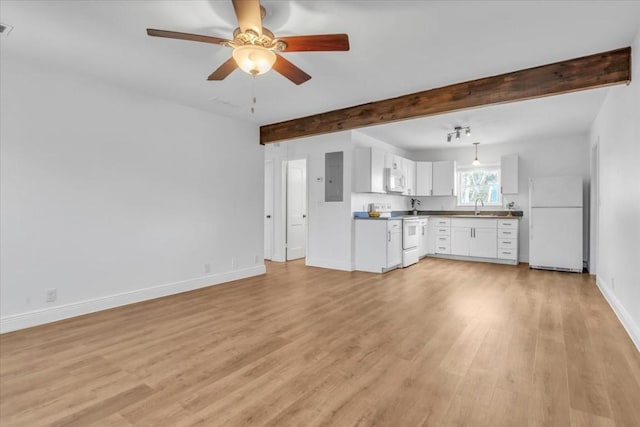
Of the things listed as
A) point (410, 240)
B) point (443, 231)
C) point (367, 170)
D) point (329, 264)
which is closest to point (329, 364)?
point (329, 264)

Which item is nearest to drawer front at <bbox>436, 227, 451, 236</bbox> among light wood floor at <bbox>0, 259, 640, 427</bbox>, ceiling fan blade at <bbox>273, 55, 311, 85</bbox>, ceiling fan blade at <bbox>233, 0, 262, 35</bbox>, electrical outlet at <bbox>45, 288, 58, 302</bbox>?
light wood floor at <bbox>0, 259, 640, 427</bbox>

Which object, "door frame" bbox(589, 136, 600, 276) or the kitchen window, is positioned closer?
"door frame" bbox(589, 136, 600, 276)

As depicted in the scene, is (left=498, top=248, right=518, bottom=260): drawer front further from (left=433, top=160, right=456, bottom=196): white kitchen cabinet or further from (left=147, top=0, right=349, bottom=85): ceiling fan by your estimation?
(left=147, top=0, right=349, bottom=85): ceiling fan

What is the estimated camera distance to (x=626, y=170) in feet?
9.95

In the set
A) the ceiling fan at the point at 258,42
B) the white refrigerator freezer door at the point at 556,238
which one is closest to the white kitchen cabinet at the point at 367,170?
the white refrigerator freezer door at the point at 556,238

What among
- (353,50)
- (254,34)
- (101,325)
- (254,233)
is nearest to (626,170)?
(353,50)

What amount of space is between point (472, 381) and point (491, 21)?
2591 millimetres

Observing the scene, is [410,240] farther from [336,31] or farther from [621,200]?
[336,31]

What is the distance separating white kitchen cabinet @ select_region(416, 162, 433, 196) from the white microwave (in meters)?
1.00

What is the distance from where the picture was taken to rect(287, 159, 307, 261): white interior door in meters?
6.92

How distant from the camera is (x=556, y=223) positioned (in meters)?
5.75

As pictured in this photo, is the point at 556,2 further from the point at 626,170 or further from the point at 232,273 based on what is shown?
the point at 232,273

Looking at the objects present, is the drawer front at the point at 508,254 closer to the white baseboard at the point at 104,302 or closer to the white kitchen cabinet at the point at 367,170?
the white kitchen cabinet at the point at 367,170

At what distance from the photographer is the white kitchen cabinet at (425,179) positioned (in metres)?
7.43
